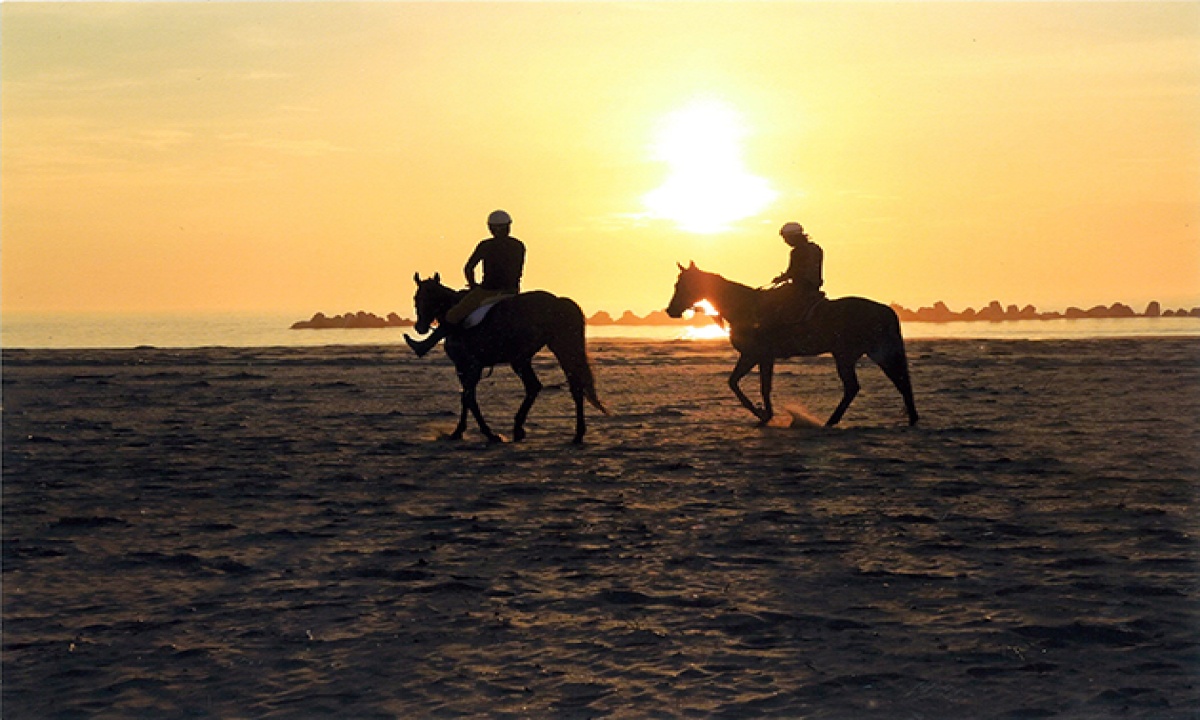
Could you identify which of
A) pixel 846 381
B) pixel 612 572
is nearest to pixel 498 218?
pixel 846 381

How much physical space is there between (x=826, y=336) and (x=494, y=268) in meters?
A: 4.86

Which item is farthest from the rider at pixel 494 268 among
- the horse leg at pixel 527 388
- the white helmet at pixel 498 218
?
the horse leg at pixel 527 388

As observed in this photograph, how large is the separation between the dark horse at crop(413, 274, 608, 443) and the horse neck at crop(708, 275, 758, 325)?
9.76 ft

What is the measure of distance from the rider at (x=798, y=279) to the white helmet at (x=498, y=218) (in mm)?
3911

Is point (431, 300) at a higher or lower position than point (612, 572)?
higher

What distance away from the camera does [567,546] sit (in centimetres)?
966

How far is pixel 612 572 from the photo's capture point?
28.7ft

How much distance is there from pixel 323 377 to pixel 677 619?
26.5 meters

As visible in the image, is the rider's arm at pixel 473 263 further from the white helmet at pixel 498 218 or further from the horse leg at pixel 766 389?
the horse leg at pixel 766 389

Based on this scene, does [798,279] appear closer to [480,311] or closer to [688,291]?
[688,291]

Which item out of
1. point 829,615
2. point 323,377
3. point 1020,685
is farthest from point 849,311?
point 323,377

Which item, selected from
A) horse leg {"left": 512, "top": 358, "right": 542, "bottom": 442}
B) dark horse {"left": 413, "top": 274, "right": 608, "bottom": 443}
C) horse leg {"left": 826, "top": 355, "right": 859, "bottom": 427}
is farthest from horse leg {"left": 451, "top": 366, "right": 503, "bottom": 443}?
horse leg {"left": 826, "top": 355, "right": 859, "bottom": 427}

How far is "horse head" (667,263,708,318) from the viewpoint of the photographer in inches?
739

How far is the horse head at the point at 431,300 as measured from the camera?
16391mm
